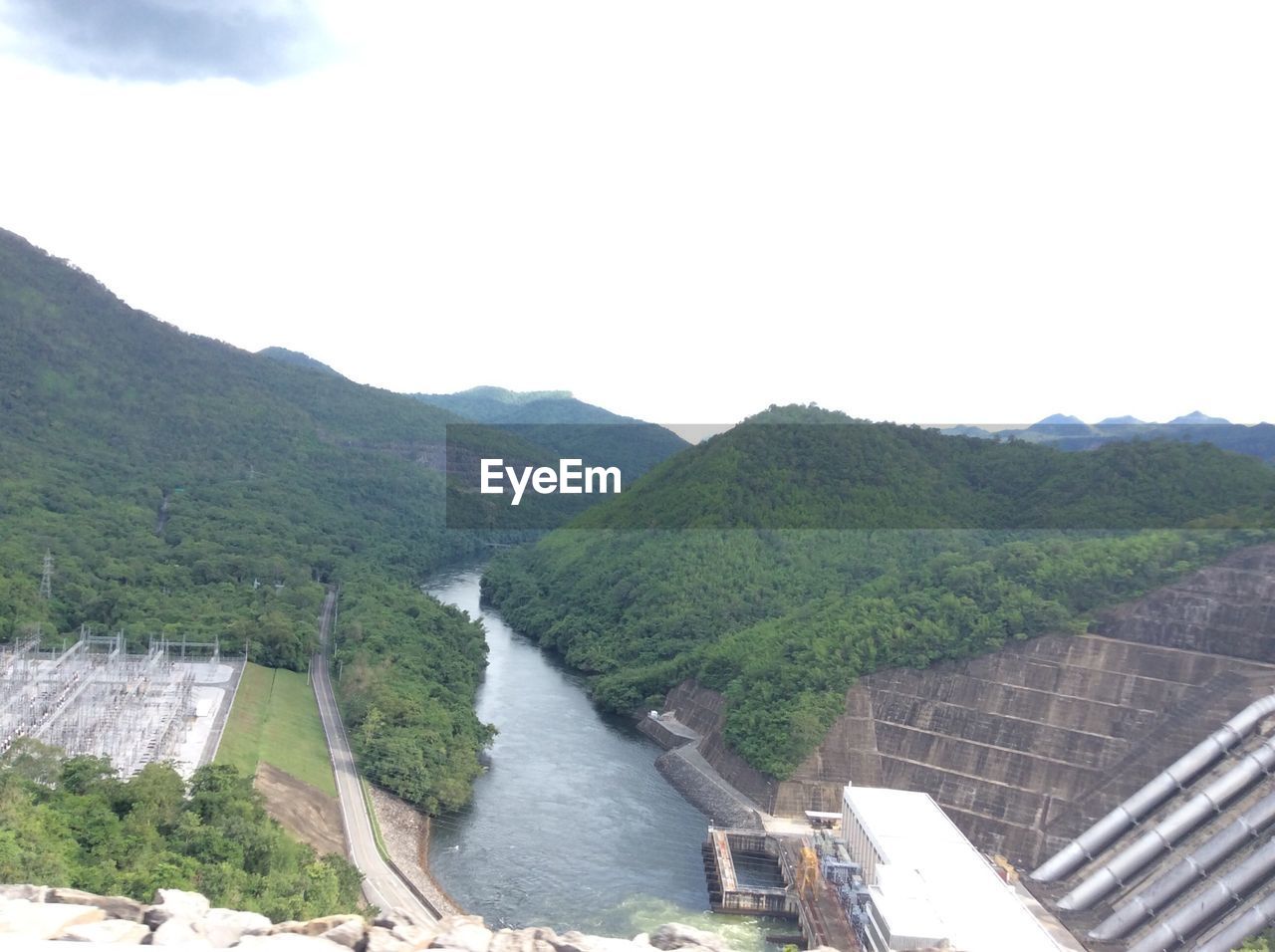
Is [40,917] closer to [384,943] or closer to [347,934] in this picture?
[347,934]

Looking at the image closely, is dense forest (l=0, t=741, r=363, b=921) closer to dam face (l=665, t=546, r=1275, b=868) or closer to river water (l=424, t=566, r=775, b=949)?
river water (l=424, t=566, r=775, b=949)

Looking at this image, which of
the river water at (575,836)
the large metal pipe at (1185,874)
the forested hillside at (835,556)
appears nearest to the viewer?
the large metal pipe at (1185,874)

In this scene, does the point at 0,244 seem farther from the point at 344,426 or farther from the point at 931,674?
the point at 931,674

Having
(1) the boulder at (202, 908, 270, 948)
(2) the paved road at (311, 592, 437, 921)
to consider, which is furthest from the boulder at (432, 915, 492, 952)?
(2) the paved road at (311, 592, 437, 921)

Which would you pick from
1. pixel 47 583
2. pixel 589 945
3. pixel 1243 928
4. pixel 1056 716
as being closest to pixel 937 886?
pixel 1243 928

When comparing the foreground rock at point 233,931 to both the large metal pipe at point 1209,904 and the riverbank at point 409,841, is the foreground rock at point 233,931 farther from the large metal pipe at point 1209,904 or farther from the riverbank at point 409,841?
the large metal pipe at point 1209,904

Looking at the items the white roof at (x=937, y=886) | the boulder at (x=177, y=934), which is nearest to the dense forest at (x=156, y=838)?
the boulder at (x=177, y=934)
